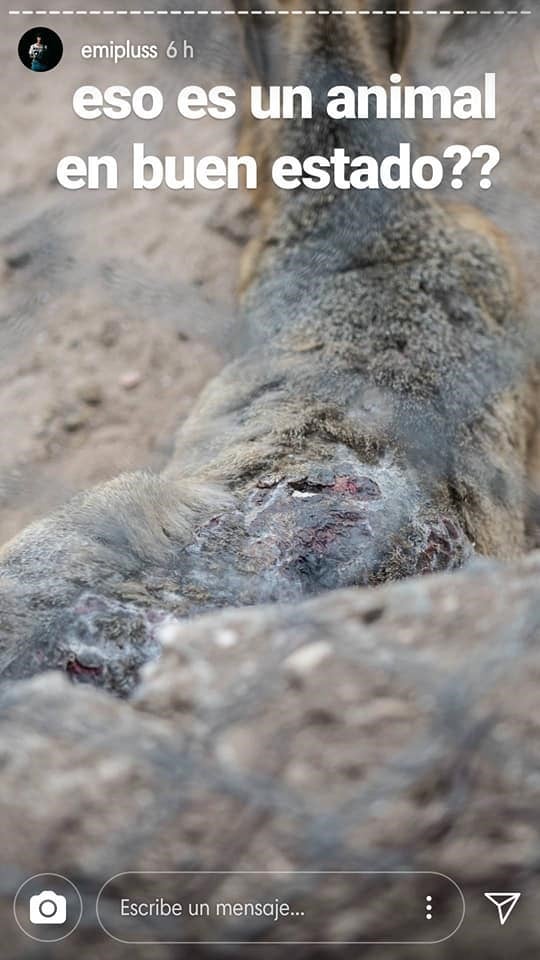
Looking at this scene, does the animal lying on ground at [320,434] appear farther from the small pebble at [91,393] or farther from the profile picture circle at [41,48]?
the profile picture circle at [41,48]

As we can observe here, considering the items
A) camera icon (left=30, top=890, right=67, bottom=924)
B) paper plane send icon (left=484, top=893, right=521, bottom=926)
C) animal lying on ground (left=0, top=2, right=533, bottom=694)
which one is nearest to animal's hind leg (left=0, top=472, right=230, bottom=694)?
animal lying on ground (left=0, top=2, right=533, bottom=694)

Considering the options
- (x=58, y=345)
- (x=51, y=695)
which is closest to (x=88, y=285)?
(x=58, y=345)

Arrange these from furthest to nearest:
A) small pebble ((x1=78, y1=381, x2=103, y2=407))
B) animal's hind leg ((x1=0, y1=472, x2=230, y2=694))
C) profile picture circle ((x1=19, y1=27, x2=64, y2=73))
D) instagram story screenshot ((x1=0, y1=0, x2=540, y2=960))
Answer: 1. small pebble ((x1=78, y1=381, x2=103, y2=407))
2. profile picture circle ((x1=19, y1=27, x2=64, y2=73))
3. animal's hind leg ((x1=0, y1=472, x2=230, y2=694))
4. instagram story screenshot ((x1=0, y1=0, x2=540, y2=960))

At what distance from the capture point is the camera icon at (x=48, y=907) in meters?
0.71

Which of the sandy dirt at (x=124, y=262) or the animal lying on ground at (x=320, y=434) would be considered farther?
the sandy dirt at (x=124, y=262)

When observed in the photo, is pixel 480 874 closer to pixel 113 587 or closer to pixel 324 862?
pixel 324 862

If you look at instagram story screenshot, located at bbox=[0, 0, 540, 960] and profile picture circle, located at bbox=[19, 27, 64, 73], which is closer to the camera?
instagram story screenshot, located at bbox=[0, 0, 540, 960]

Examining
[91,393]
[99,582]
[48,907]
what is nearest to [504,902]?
[48,907]

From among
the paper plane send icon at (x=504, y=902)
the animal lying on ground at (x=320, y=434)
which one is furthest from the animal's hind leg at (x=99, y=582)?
the paper plane send icon at (x=504, y=902)

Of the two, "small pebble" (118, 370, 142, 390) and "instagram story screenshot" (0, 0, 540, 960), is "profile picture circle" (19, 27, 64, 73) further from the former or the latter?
"small pebble" (118, 370, 142, 390)

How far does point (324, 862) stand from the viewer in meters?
0.70

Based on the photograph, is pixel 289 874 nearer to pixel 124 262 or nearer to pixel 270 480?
pixel 270 480

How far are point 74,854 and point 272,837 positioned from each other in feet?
0.42

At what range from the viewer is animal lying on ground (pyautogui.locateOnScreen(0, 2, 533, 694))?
40.2 inches
